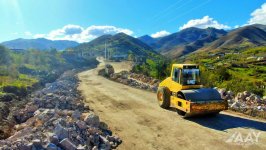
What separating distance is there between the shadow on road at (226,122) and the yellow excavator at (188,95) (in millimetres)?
435

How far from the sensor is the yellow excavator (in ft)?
53.3

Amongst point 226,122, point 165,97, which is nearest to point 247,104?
point 226,122

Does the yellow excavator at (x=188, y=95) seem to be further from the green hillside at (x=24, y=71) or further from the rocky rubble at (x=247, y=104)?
the green hillside at (x=24, y=71)

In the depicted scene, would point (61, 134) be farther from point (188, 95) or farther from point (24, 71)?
point (24, 71)

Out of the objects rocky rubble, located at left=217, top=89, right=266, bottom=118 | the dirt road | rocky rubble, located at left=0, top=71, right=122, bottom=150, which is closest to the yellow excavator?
the dirt road

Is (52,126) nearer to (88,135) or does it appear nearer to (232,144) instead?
(88,135)

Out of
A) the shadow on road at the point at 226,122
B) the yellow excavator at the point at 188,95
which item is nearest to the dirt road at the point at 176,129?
the shadow on road at the point at 226,122

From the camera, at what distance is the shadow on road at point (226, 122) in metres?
15.1

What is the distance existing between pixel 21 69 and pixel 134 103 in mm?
37697

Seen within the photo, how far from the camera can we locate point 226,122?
16.0 m

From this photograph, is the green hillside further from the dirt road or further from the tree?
the dirt road

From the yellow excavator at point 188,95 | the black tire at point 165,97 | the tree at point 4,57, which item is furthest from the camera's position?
the tree at point 4,57

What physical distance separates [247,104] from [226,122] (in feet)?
15.3

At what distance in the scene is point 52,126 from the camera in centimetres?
1359
